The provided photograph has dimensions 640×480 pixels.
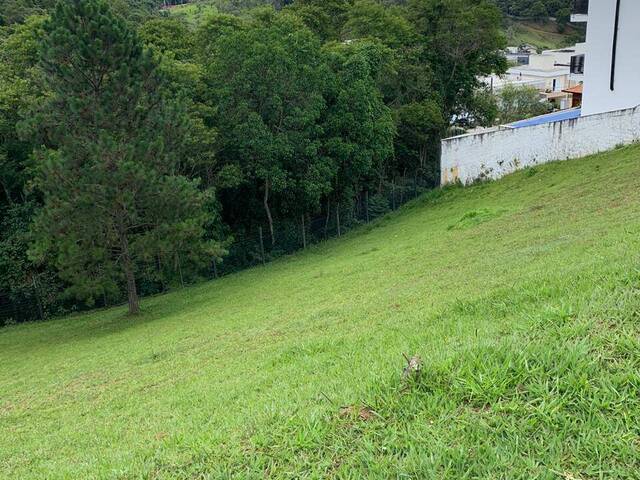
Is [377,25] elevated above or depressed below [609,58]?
above

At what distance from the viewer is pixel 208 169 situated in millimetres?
20516

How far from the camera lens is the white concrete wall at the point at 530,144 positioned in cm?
1688

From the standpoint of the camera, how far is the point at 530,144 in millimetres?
19062

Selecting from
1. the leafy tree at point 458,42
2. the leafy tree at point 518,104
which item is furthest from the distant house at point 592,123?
the leafy tree at point 518,104

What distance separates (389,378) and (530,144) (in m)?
17.5

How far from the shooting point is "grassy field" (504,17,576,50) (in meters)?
78.0

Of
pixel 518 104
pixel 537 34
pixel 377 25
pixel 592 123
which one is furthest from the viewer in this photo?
pixel 537 34

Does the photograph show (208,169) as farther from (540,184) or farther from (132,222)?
(540,184)

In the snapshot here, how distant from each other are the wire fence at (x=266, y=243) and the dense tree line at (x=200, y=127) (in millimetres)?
86

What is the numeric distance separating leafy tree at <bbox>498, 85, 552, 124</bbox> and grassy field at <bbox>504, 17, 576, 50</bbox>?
38575mm

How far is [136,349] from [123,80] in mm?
6567

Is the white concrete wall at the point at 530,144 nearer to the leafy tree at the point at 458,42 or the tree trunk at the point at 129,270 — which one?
the leafy tree at the point at 458,42

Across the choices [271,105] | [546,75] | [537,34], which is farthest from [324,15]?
[537,34]

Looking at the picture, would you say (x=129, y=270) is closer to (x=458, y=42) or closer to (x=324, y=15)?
(x=324, y=15)
